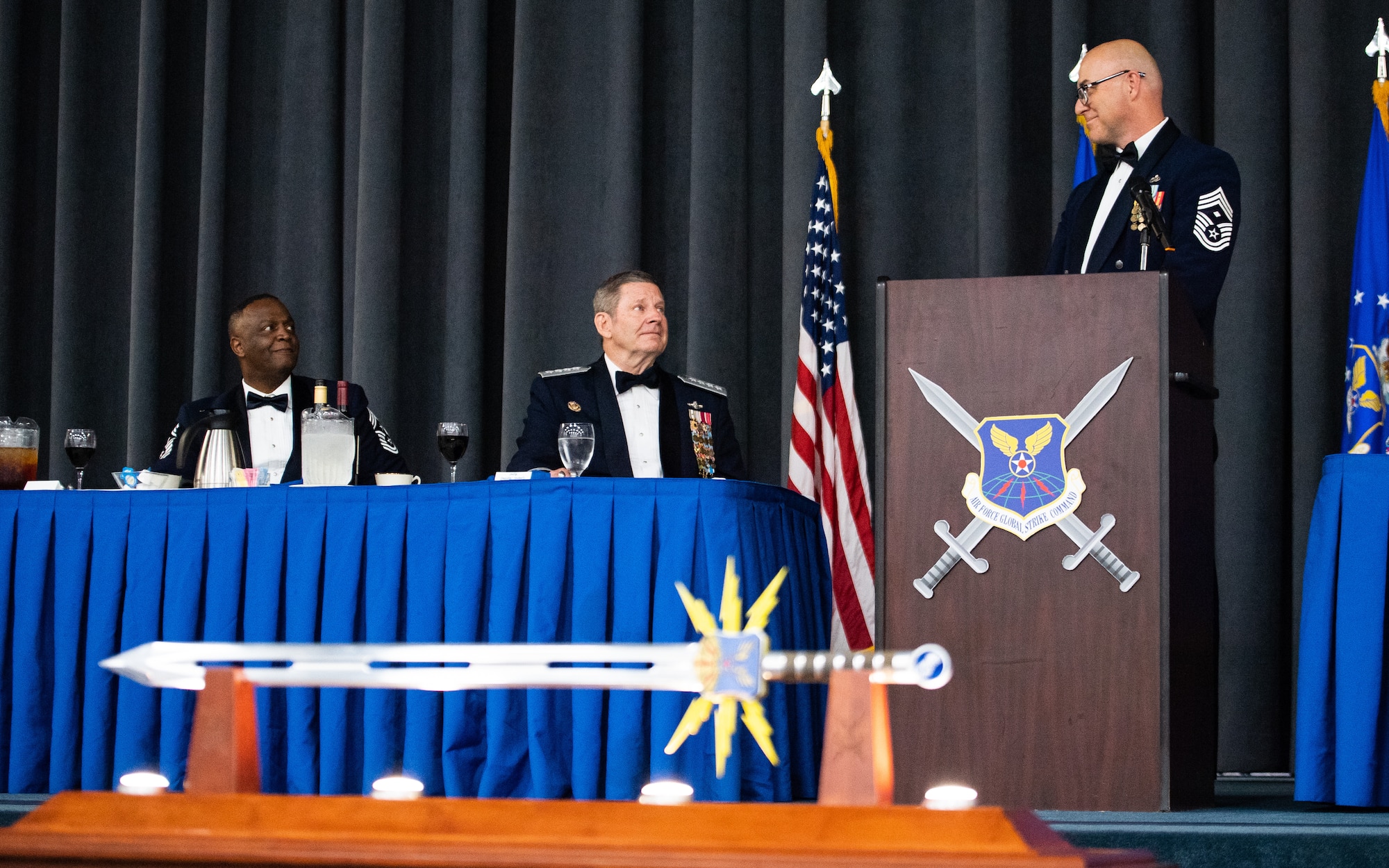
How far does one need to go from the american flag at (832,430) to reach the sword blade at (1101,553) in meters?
1.82

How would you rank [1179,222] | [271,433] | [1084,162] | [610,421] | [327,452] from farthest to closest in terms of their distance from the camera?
[1084,162] < [271,433] < [610,421] < [327,452] < [1179,222]

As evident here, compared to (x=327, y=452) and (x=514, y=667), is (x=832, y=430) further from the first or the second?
(x=514, y=667)

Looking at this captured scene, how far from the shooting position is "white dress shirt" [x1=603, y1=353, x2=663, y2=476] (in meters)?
3.81

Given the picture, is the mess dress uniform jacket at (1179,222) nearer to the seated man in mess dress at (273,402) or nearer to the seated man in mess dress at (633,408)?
the seated man in mess dress at (633,408)

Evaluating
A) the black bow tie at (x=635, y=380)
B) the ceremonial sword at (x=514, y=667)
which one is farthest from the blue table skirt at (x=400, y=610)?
the ceremonial sword at (x=514, y=667)

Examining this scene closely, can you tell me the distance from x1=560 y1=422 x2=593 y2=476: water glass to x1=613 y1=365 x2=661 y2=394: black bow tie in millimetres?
797

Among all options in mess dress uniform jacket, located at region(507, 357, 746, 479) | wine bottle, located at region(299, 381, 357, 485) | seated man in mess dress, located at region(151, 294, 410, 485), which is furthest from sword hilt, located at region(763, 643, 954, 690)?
seated man in mess dress, located at region(151, 294, 410, 485)

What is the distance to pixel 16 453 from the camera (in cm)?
334

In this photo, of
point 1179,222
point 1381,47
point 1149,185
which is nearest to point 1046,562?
point 1149,185

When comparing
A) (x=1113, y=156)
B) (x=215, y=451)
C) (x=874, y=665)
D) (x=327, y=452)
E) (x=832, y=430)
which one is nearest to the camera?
(x=874, y=665)

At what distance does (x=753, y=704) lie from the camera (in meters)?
1.04

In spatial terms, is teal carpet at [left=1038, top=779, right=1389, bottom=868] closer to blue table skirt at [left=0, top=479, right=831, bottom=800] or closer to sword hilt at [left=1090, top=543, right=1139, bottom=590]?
sword hilt at [left=1090, top=543, right=1139, bottom=590]

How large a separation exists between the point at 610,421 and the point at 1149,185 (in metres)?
1.55

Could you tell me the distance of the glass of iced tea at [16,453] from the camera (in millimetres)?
3330
